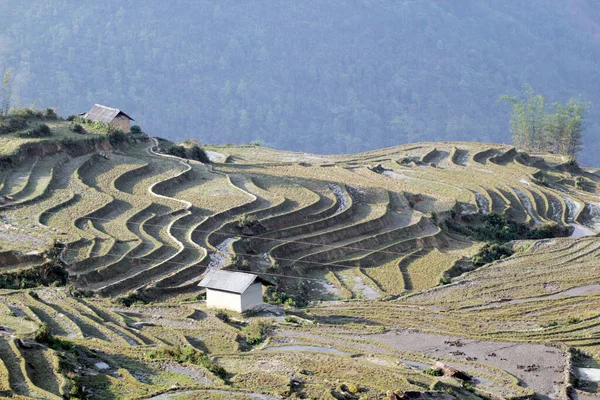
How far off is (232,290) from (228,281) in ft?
1.87

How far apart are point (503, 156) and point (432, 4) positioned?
93052 millimetres

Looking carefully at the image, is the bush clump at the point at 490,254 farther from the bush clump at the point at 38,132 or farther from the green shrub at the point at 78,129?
the bush clump at the point at 38,132

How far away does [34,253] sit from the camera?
109 ft

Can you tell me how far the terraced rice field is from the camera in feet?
78.2

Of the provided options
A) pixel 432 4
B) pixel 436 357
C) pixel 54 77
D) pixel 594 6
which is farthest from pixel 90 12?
pixel 436 357

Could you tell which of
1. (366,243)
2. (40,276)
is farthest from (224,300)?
(366,243)

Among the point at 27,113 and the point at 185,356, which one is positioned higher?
the point at 27,113

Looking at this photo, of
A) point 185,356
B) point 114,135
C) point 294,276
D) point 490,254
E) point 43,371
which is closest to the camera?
point 43,371

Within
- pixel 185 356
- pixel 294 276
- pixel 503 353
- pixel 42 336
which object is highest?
pixel 42 336

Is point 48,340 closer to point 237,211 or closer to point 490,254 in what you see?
point 237,211

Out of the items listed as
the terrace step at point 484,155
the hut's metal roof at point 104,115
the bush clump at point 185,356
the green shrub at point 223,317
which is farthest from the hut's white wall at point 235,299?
the terrace step at point 484,155

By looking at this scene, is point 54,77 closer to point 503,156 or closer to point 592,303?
point 503,156

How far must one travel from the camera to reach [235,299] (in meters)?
31.1

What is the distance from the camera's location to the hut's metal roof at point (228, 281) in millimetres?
31031
